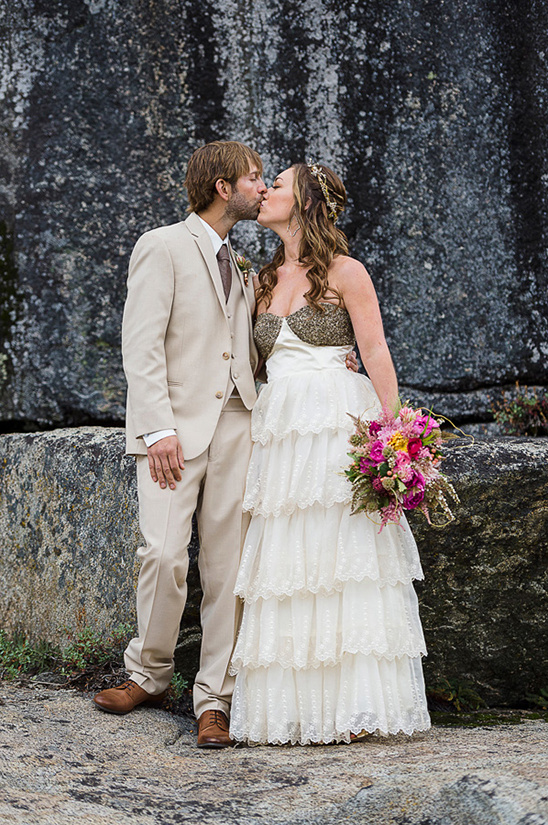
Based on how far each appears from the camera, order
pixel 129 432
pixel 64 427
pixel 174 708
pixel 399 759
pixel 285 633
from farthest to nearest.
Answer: pixel 64 427
pixel 174 708
pixel 129 432
pixel 285 633
pixel 399 759

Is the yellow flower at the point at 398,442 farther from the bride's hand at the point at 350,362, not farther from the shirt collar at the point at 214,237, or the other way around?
the shirt collar at the point at 214,237

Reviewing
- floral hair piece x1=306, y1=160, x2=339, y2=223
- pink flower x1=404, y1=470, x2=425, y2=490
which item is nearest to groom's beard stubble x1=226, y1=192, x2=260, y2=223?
floral hair piece x1=306, y1=160, x2=339, y2=223

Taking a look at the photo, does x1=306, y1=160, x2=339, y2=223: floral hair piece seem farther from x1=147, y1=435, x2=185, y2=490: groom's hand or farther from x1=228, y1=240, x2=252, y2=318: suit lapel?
x1=147, y1=435, x2=185, y2=490: groom's hand

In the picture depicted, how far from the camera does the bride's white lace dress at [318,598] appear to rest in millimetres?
2900

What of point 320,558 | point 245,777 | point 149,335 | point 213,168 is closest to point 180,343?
point 149,335

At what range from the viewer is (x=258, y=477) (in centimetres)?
316

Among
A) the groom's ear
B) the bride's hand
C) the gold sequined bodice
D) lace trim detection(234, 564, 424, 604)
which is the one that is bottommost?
lace trim detection(234, 564, 424, 604)

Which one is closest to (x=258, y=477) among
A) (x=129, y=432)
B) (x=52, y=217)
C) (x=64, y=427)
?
(x=129, y=432)

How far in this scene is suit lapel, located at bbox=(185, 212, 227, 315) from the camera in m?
3.26

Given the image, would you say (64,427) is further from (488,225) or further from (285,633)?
(488,225)

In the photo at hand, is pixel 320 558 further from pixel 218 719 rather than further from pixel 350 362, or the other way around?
pixel 350 362

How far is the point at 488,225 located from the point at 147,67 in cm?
208

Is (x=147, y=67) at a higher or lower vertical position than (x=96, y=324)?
higher

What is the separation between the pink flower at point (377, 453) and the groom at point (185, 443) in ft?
1.91
